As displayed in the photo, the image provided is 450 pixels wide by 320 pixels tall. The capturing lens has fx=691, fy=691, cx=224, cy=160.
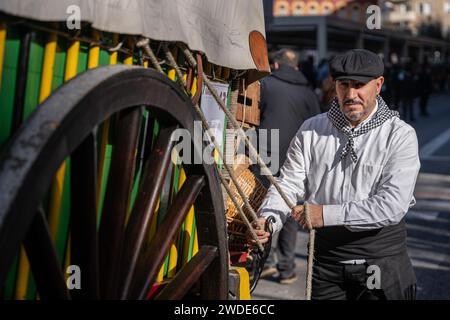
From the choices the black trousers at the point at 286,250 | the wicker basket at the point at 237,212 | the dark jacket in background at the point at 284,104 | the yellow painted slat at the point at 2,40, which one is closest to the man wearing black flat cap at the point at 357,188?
the wicker basket at the point at 237,212

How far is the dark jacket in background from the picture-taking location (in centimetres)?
611

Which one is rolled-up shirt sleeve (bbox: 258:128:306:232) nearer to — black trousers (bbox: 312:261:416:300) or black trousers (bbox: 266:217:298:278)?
black trousers (bbox: 312:261:416:300)

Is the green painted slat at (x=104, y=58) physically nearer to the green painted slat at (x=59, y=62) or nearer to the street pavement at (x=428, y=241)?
the green painted slat at (x=59, y=62)

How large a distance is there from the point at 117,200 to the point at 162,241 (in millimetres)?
290

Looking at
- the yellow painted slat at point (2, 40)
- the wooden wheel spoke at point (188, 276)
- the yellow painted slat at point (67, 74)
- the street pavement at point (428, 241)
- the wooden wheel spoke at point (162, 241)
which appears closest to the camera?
the yellow painted slat at point (2, 40)

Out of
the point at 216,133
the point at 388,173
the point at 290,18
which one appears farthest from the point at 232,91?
the point at 290,18

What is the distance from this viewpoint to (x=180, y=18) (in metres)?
A: 2.62

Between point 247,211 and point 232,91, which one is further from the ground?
point 232,91

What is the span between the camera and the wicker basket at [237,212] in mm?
3293

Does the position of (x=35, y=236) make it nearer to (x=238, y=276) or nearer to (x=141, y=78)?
(x=141, y=78)

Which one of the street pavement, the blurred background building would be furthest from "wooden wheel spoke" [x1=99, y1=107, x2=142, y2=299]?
the blurred background building

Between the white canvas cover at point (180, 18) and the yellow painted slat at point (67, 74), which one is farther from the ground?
the white canvas cover at point (180, 18)

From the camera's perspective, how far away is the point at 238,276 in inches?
118
